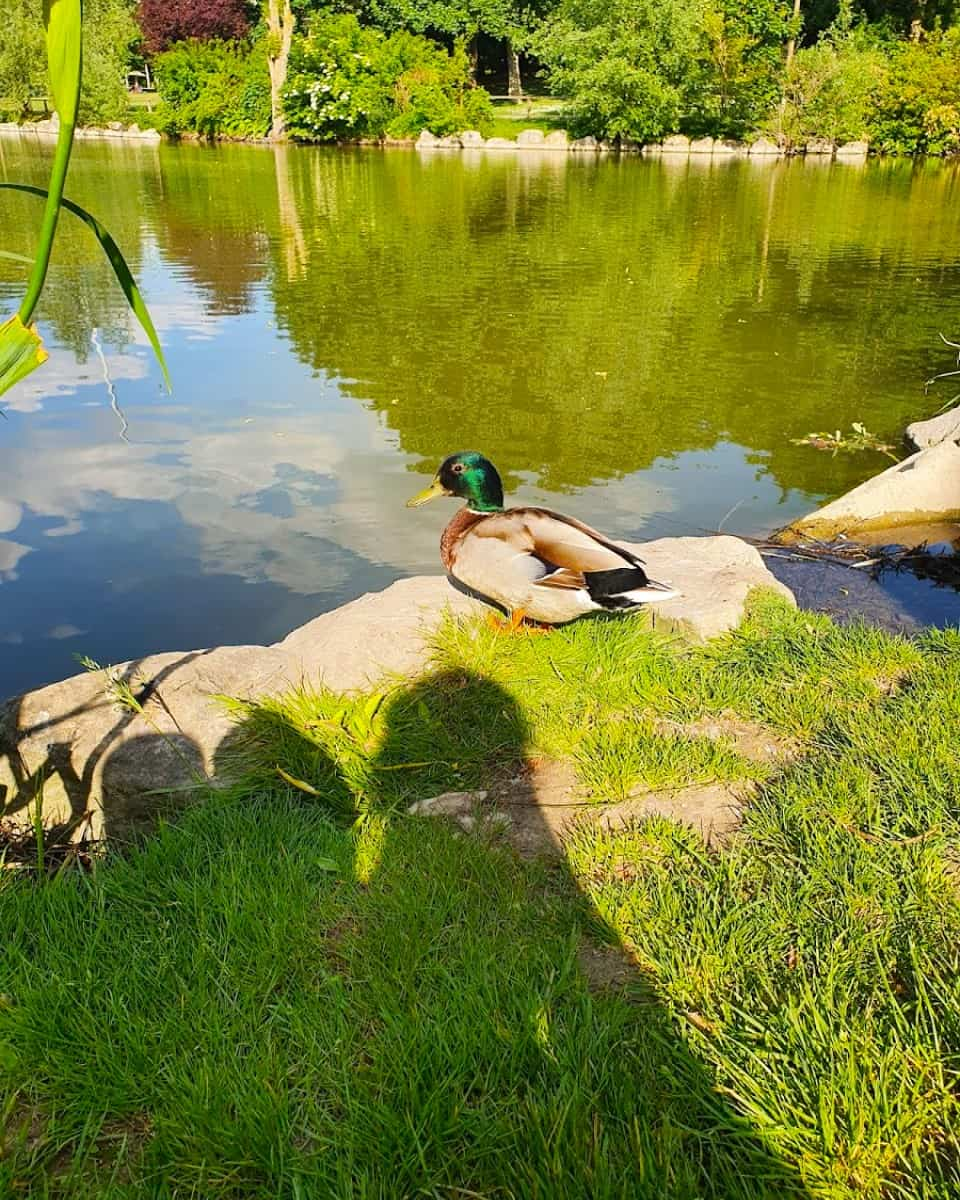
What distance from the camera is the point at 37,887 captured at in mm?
2299

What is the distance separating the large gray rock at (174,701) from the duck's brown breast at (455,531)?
0.75 feet

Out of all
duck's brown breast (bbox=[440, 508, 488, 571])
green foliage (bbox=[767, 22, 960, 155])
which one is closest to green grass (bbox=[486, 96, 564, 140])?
green foliage (bbox=[767, 22, 960, 155])

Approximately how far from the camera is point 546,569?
3.20 m

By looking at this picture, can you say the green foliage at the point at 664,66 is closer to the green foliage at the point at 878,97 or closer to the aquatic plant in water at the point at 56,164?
the green foliage at the point at 878,97

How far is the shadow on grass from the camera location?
1559 mm

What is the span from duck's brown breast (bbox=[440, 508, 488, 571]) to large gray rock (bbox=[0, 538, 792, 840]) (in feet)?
0.75

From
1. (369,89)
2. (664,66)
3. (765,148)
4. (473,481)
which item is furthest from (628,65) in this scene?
(473,481)

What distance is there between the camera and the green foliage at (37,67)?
38.3 meters

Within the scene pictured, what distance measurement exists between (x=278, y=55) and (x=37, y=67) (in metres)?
11.7

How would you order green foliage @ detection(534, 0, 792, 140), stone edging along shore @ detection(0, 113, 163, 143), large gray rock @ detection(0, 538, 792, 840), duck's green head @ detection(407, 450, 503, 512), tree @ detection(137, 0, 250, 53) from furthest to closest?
1. tree @ detection(137, 0, 250, 53)
2. stone edging along shore @ detection(0, 113, 163, 143)
3. green foliage @ detection(534, 0, 792, 140)
4. duck's green head @ detection(407, 450, 503, 512)
5. large gray rock @ detection(0, 538, 792, 840)

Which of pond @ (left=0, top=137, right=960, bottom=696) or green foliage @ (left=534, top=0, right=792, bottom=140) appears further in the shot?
green foliage @ (left=534, top=0, right=792, bottom=140)

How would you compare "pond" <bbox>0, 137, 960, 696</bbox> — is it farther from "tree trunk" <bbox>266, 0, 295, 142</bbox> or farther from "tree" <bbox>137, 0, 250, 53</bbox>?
"tree" <bbox>137, 0, 250, 53</bbox>

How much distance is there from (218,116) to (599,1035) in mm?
44613

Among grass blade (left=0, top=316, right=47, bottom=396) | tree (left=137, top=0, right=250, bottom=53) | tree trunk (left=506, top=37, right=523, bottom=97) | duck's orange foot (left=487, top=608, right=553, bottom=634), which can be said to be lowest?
duck's orange foot (left=487, top=608, right=553, bottom=634)
